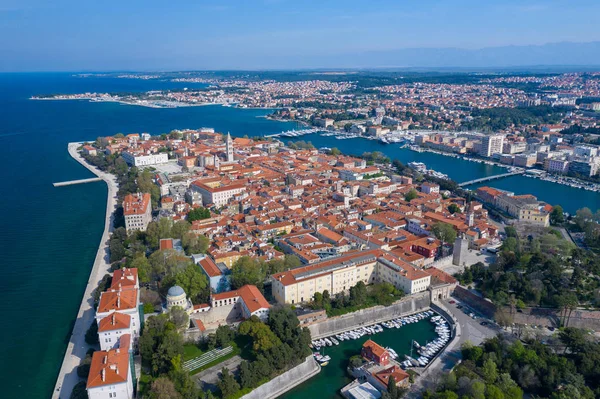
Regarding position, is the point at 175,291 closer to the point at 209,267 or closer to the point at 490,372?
the point at 209,267

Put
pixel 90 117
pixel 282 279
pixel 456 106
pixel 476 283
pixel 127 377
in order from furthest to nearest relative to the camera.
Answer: pixel 456 106
pixel 90 117
pixel 476 283
pixel 282 279
pixel 127 377

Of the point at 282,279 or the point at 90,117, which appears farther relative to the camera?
the point at 90,117

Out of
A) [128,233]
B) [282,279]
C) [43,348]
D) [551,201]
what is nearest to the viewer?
[43,348]

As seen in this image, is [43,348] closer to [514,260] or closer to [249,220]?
[249,220]

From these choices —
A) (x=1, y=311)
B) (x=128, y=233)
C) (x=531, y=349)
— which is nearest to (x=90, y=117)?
(x=128, y=233)

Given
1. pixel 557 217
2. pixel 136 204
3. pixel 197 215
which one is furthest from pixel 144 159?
pixel 557 217

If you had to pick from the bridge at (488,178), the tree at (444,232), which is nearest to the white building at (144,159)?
the bridge at (488,178)

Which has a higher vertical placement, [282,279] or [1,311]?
[282,279]
